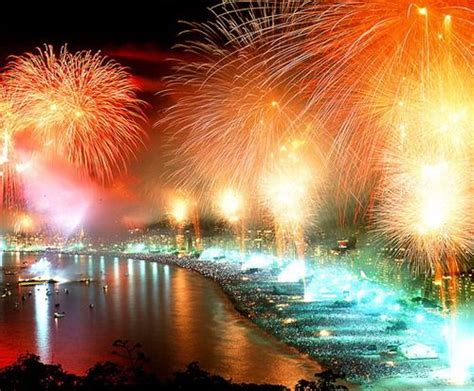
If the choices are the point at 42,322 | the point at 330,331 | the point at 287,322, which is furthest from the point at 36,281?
the point at 330,331

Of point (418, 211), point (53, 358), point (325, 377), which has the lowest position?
point (53, 358)

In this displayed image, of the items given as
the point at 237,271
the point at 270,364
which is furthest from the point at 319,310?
the point at 237,271

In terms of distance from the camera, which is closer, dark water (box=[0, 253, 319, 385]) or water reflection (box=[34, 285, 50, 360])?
dark water (box=[0, 253, 319, 385])

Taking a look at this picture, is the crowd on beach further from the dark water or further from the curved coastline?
the dark water

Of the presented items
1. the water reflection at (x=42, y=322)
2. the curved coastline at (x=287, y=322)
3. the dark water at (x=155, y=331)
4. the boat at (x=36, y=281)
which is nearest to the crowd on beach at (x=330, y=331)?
the curved coastline at (x=287, y=322)

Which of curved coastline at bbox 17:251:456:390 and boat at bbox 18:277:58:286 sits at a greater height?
boat at bbox 18:277:58:286

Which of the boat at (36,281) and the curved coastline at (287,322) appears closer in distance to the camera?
the curved coastline at (287,322)

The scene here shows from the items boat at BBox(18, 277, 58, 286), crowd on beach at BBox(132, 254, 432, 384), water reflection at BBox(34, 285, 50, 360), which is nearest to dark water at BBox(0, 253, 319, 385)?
water reflection at BBox(34, 285, 50, 360)

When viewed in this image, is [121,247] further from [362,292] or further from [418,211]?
[418,211]

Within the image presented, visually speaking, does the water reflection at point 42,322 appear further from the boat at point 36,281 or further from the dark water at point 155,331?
the boat at point 36,281
